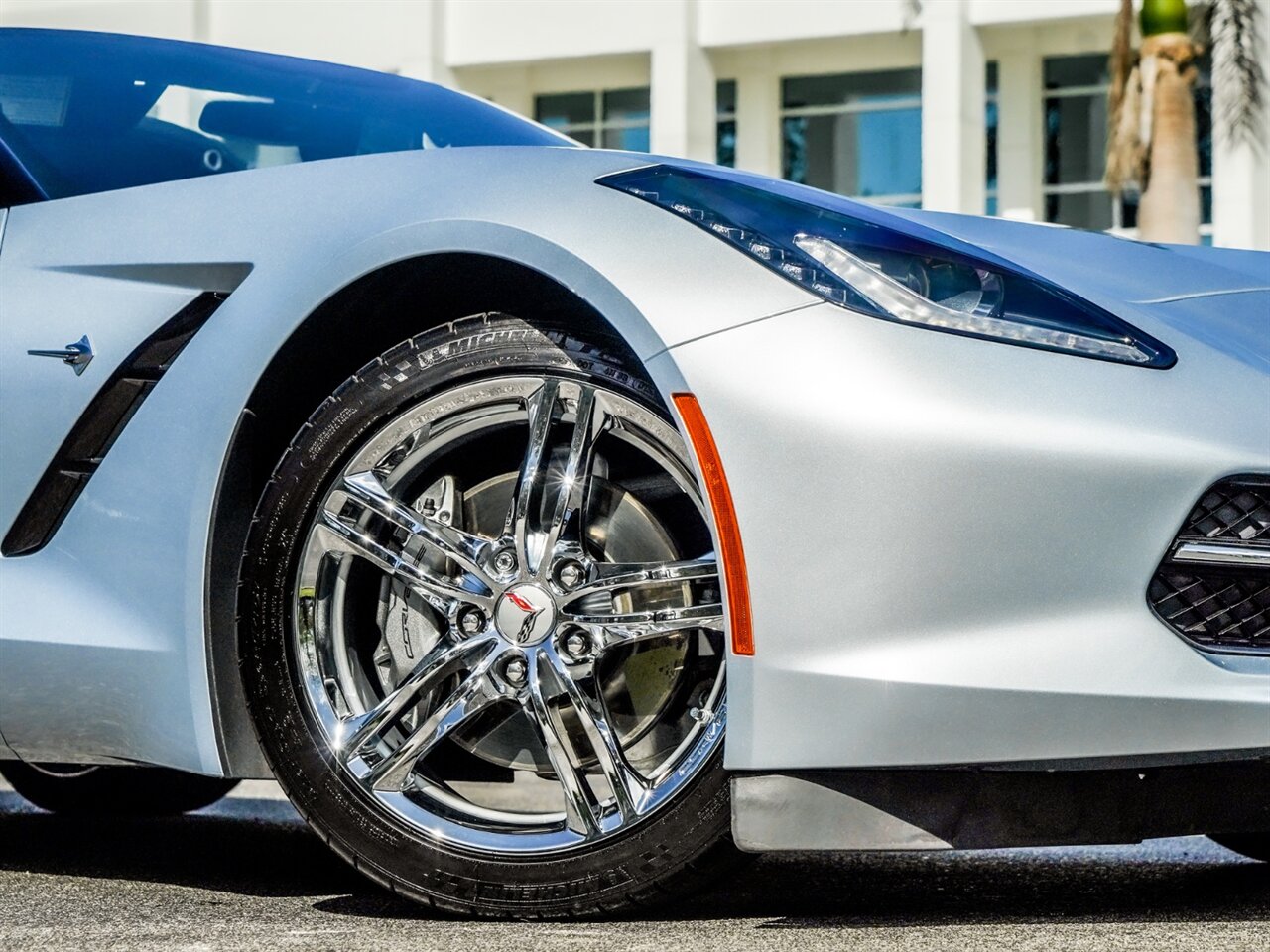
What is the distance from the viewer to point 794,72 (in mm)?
24844

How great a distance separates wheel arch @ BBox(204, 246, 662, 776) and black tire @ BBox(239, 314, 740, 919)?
4cm

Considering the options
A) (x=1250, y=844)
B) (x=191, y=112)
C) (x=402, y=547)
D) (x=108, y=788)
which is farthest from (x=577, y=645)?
(x=108, y=788)

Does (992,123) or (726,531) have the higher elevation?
(992,123)

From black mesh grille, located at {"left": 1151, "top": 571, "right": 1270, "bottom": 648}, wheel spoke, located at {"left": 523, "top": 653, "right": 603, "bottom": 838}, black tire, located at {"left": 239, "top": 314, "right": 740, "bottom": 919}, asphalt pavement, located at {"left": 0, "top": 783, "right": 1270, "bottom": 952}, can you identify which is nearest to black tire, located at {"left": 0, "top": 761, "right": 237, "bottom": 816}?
asphalt pavement, located at {"left": 0, "top": 783, "right": 1270, "bottom": 952}

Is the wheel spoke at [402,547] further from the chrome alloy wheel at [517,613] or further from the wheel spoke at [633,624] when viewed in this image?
the wheel spoke at [633,624]

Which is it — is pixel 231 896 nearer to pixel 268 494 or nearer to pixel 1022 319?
pixel 268 494

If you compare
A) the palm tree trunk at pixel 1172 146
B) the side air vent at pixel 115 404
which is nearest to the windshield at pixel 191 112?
the side air vent at pixel 115 404

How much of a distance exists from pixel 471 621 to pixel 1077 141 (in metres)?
23.1

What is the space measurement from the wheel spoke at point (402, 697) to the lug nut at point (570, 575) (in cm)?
16

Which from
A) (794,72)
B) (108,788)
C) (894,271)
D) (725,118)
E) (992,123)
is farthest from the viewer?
(725,118)

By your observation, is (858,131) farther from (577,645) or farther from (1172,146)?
(577,645)

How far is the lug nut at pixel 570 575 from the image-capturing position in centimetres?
254

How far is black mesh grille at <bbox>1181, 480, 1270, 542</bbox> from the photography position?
2295mm

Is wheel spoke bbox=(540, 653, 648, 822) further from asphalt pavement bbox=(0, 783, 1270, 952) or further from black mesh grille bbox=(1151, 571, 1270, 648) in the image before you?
black mesh grille bbox=(1151, 571, 1270, 648)
